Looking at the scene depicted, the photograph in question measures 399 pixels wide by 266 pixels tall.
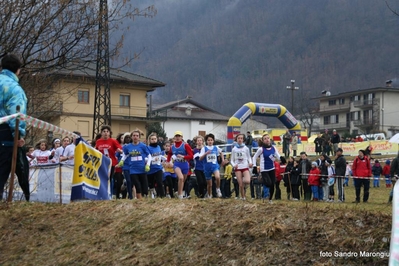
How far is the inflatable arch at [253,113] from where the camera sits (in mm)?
47469

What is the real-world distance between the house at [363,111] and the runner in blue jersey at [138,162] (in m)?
89.2

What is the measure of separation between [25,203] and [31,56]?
4.54 meters

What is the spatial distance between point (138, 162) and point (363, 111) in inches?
3897

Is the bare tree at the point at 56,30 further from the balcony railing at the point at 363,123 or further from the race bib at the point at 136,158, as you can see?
the balcony railing at the point at 363,123

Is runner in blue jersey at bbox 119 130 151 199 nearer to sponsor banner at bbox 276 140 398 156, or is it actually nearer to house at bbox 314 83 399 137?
sponsor banner at bbox 276 140 398 156

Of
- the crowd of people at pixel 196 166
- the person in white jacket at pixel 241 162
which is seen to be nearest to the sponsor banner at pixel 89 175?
the crowd of people at pixel 196 166

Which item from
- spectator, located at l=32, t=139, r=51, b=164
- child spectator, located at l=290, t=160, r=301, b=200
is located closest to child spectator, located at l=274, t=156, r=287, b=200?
child spectator, located at l=290, t=160, r=301, b=200

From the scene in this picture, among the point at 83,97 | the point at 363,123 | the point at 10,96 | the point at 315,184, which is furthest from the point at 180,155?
the point at 363,123

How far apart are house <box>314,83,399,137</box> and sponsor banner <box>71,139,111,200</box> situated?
92.4 meters

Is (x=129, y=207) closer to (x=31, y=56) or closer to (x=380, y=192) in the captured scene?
(x=31, y=56)

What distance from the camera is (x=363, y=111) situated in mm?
109250

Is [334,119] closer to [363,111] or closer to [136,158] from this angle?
[363,111]

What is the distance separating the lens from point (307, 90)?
172 meters

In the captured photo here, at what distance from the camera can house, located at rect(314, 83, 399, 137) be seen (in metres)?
105
